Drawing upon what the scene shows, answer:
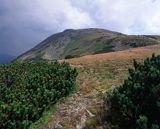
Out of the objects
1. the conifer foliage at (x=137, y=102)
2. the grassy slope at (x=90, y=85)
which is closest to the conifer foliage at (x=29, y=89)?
the grassy slope at (x=90, y=85)

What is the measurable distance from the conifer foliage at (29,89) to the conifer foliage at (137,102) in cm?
409

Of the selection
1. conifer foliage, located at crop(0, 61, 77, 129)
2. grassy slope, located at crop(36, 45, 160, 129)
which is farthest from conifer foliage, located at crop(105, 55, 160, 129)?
conifer foliage, located at crop(0, 61, 77, 129)

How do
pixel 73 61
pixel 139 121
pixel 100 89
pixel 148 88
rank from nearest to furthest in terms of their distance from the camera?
pixel 139 121 → pixel 148 88 → pixel 100 89 → pixel 73 61

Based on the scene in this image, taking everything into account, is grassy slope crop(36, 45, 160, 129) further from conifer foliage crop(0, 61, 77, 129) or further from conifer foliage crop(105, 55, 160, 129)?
conifer foliage crop(105, 55, 160, 129)

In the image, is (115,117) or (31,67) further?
(31,67)

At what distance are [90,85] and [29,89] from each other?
4.06m

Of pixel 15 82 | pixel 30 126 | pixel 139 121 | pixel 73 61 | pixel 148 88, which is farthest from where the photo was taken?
pixel 73 61

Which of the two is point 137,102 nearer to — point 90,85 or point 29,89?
point 90,85

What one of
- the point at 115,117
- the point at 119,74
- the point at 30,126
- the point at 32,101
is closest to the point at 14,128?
the point at 30,126

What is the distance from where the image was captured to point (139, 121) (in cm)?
1752

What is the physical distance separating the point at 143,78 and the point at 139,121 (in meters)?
3.71

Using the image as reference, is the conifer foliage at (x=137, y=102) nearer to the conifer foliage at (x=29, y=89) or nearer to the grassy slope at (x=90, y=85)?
the grassy slope at (x=90, y=85)

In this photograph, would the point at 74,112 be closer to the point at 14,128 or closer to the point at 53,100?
the point at 53,100

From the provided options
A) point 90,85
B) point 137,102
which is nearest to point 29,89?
point 90,85
